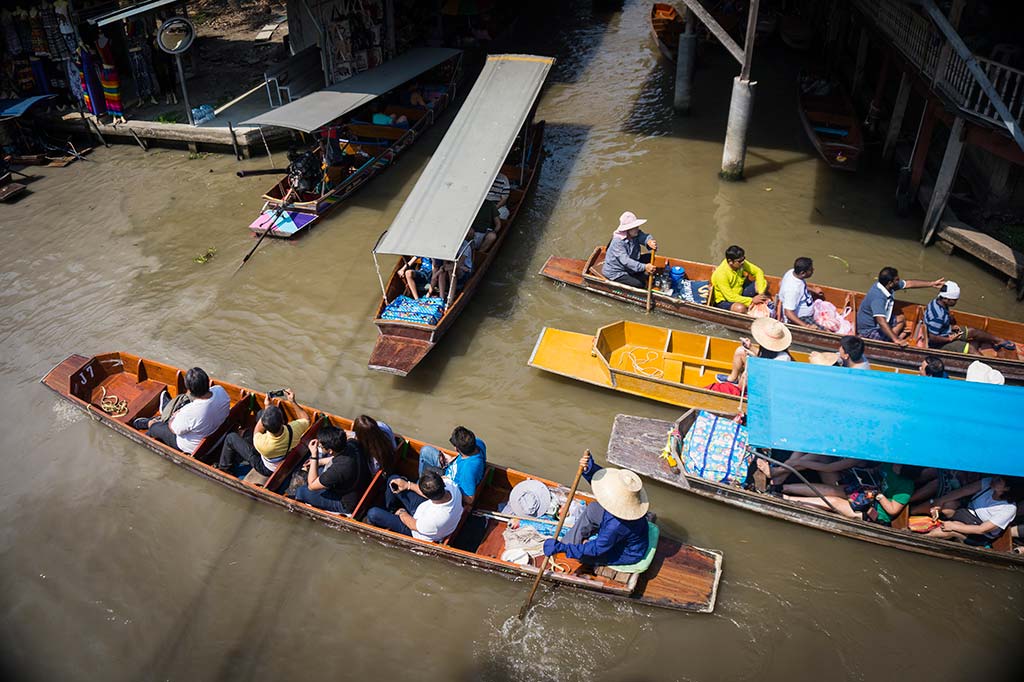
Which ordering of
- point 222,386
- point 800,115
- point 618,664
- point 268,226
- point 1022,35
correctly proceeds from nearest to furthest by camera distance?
point 618,664 < point 222,386 < point 1022,35 < point 268,226 < point 800,115

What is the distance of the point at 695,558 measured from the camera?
7.42 meters

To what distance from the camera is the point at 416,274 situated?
11.3m

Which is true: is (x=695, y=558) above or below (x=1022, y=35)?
below

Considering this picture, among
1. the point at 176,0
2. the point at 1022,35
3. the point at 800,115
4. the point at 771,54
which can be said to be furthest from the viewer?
the point at 771,54

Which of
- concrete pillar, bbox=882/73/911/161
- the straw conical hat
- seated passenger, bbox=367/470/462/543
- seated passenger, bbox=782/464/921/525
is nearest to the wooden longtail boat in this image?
seated passenger, bbox=367/470/462/543

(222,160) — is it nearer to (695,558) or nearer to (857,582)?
(695,558)

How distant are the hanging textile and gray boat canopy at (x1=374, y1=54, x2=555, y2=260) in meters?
10.4

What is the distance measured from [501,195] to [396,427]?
6.04 m

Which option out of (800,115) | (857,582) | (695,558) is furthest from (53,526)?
(800,115)

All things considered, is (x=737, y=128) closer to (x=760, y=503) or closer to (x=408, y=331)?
(x=408, y=331)

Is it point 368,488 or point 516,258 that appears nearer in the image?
point 368,488

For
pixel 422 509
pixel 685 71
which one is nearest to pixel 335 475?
pixel 422 509

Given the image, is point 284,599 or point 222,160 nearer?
point 284,599

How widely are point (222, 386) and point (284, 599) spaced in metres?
3.33
